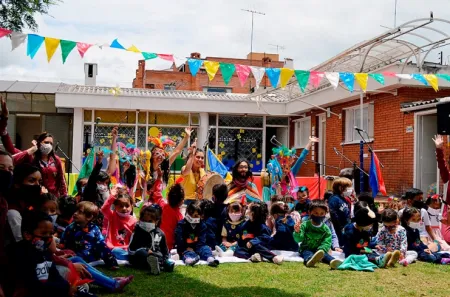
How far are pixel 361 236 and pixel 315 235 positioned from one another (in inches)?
23.2

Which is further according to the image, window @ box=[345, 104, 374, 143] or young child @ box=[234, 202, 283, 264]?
window @ box=[345, 104, 374, 143]

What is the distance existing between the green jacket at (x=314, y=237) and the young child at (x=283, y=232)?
1.80 ft

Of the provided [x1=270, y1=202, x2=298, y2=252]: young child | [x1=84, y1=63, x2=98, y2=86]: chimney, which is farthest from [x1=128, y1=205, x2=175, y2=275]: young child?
[x1=84, y1=63, x2=98, y2=86]: chimney

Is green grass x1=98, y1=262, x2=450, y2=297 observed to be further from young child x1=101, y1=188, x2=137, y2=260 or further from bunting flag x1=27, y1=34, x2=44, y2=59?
bunting flag x1=27, y1=34, x2=44, y2=59

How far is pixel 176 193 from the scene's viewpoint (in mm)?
6852

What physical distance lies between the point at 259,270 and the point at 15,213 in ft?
10.5

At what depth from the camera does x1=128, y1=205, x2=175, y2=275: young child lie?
5.80 metres

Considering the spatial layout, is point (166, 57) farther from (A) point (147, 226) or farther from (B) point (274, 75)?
(A) point (147, 226)

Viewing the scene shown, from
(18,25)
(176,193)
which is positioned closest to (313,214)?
(176,193)

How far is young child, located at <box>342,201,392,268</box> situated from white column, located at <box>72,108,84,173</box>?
51.8ft

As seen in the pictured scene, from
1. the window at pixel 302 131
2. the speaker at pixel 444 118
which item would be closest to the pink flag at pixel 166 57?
the speaker at pixel 444 118

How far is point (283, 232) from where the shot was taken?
289 inches

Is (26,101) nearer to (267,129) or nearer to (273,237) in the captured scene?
(267,129)

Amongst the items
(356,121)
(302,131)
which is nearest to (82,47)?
(356,121)
